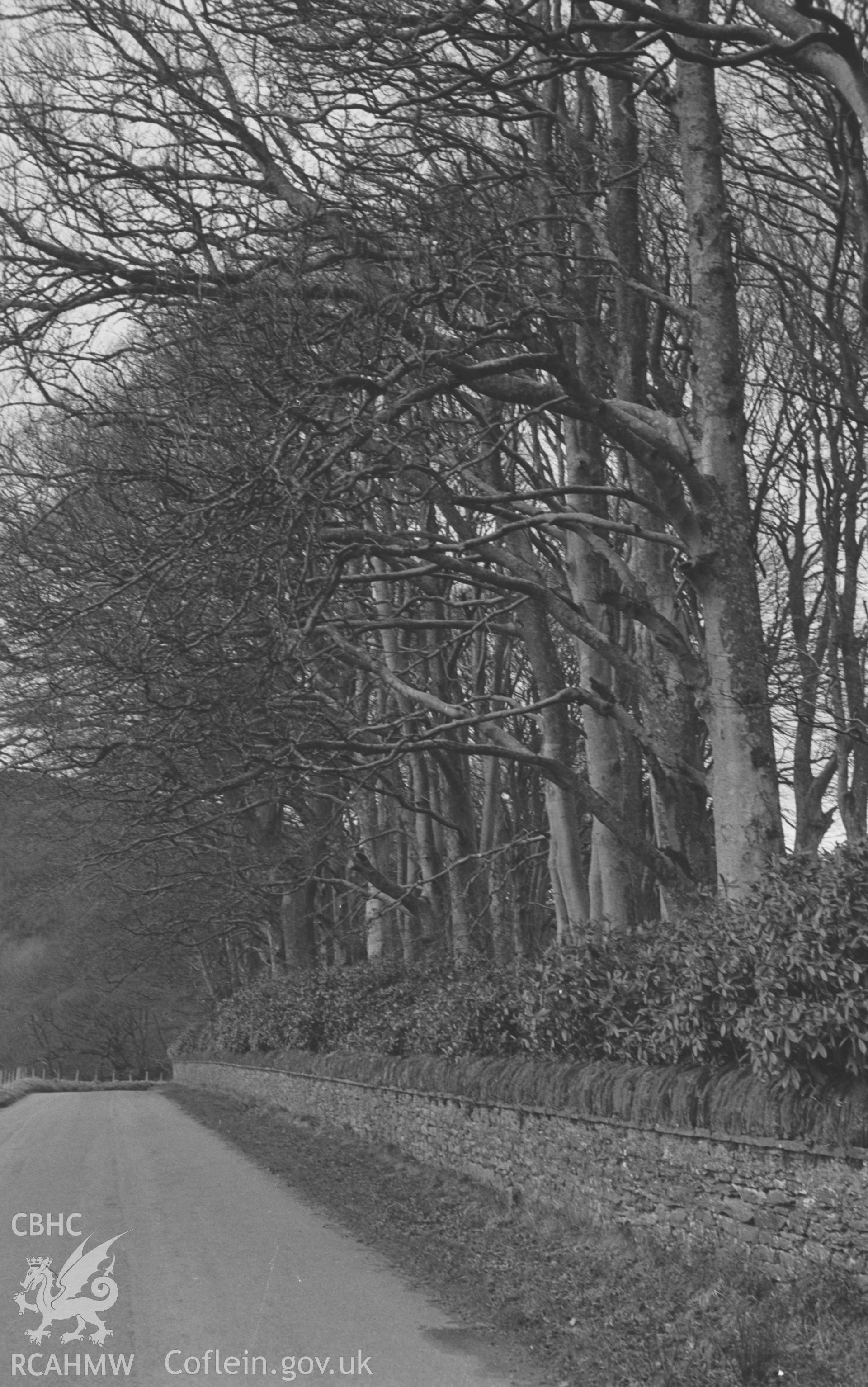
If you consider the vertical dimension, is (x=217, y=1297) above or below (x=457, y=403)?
below

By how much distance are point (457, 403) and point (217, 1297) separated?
10908 millimetres

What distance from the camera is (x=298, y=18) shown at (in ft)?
34.5

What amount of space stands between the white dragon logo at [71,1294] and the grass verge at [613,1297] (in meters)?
1.92

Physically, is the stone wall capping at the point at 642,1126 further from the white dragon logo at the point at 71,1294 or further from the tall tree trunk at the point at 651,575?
the white dragon logo at the point at 71,1294

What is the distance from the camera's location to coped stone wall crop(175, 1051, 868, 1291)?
6.82 metres

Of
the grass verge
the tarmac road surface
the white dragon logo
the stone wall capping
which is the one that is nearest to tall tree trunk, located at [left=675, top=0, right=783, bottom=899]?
the stone wall capping

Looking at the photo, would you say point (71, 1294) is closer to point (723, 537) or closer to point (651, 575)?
point (723, 537)

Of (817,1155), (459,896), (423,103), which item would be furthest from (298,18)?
(459,896)

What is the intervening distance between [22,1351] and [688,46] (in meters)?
10.1

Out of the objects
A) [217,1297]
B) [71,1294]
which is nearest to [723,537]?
[217,1297]

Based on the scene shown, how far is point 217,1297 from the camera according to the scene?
827cm

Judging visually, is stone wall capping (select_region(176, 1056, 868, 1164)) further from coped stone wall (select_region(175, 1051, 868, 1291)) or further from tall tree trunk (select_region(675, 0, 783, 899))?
tall tree trunk (select_region(675, 0, 783, 899))

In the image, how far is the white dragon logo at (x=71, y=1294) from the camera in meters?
7.57

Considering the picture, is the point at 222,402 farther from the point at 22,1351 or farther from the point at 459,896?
the point at 459,896
